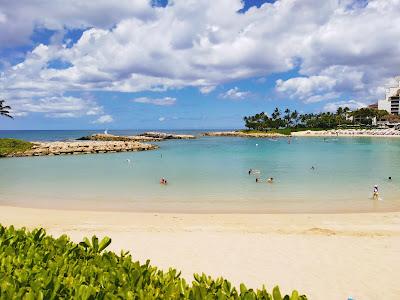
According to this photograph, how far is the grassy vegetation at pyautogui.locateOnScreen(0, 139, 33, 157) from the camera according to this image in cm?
6806

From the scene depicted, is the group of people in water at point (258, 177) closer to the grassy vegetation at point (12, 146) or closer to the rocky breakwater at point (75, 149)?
the rocky breakwater at point (75, 149)

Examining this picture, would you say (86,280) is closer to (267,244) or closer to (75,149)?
(267,244)

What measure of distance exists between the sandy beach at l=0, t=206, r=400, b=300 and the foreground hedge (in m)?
6.00

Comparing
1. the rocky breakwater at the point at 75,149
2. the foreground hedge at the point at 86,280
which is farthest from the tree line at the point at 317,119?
the foreground hedge at the point at 86,280

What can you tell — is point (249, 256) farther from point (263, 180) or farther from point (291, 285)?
point (263, 180)

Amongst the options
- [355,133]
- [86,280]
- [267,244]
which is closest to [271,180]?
[267,244]

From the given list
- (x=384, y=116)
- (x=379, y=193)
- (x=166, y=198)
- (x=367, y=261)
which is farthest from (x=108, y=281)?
(x=384, y=116)

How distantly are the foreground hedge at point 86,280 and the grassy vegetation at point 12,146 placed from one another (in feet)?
229

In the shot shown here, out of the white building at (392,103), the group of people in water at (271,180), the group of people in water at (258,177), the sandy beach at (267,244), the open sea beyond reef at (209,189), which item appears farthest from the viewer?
the white building at (392,103)

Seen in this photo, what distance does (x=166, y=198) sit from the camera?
26.0 meters

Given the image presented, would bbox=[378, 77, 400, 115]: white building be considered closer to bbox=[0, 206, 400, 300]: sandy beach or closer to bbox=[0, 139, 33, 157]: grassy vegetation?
bbox=[0, 139, 33, 157]: grassy vegetation

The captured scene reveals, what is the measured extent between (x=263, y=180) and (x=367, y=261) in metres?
22.0

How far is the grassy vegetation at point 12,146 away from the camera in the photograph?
68062mm

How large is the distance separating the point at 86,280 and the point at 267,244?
32.9ft
